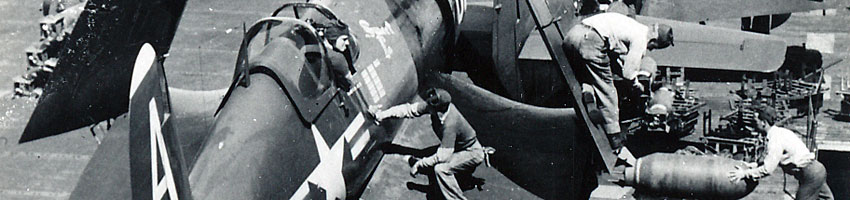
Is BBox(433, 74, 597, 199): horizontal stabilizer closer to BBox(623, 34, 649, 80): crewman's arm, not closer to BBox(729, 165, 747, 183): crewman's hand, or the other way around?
BBox(623, 34, 649, 80): crewman's arm

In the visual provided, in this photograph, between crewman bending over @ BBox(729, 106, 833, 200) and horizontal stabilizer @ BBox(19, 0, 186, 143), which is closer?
crewman bending over @ BBox(729, 106, 833, 200)

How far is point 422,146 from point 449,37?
2295 mm

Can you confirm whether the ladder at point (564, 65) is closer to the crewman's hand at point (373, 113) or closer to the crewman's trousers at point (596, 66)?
the crewman's trousers at point (596, 66)

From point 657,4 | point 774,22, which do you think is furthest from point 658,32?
point 774,22

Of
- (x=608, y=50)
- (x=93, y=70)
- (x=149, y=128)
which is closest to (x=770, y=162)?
(x=608, y=50)

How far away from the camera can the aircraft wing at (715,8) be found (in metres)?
19.2

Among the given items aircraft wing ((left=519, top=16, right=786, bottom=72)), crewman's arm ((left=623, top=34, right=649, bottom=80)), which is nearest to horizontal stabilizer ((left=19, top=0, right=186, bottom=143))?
crewman's arm ((left=623, top=34, right=649, bottom=80))

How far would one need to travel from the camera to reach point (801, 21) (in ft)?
76.3

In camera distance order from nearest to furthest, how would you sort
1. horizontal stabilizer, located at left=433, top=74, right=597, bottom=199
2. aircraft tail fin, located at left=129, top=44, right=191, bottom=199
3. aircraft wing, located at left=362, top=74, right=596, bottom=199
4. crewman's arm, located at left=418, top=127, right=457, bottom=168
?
1. aircraft tail fin, located at left=129, top=44, right=191, bottom=199
2. crewman's arm, located at left=418, top=127, right=457, bottom=168
3. aircraft wing, located at left=362, top=74, right=596, bottom=199
4. horizontal stabilizer, located at left=433, top=74, right=597, bottom=199

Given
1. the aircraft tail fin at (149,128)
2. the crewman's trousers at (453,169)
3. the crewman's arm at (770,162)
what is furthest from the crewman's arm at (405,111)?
the aircraft tail fin at (149,128)

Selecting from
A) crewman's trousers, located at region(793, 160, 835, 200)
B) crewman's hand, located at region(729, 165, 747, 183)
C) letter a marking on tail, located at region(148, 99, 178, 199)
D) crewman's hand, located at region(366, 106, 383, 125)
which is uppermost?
letter a marking on tail, located at region(148, 99, 178, 199)

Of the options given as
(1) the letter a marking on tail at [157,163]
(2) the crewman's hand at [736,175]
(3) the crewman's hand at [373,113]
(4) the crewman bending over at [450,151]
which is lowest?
(2) the crewman's hand at [736,175]

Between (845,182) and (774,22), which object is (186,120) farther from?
(774,22)

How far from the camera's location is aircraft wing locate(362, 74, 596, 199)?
13219 millimetres
